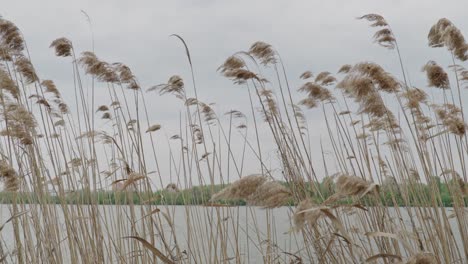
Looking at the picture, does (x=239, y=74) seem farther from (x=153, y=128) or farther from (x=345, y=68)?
(x=345, y=68)

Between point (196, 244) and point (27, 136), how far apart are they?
1239 millimetres


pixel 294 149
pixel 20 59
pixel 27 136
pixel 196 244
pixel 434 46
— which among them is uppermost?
pixel 20 59

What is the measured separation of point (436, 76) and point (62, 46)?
8.08 feet

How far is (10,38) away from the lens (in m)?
3.24

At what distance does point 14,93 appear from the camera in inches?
131

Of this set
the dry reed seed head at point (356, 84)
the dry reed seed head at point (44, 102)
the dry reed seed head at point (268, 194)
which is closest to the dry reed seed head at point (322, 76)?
the dry reed seed head at point (356, 84)

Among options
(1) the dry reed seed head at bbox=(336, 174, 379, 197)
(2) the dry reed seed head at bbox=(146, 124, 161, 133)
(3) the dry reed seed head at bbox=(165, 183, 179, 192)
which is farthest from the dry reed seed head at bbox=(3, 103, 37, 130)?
(1) the dry reed seed head at bbox=(336, 174, 379, 197)

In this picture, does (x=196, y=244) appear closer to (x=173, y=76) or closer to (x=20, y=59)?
(x=173, y=76)

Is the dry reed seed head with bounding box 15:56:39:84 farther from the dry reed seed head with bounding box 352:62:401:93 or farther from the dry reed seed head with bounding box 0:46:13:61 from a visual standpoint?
the dry reed seed head with bounding box 352:62:401:93

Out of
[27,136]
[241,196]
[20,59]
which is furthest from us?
[20,59]

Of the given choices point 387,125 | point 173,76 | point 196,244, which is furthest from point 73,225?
point 387,125

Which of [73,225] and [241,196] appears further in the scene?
[73,225]

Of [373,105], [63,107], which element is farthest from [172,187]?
[373,105]

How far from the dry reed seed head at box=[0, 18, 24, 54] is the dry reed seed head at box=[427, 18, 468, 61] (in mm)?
2616
